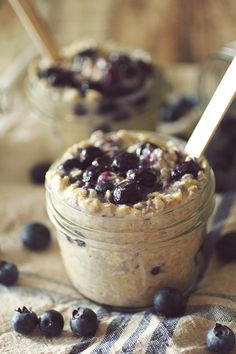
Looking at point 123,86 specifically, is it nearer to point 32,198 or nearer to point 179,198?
point 32,198

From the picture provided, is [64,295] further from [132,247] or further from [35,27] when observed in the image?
[35,27]

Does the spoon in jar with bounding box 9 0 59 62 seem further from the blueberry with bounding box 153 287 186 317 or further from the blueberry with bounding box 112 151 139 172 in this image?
the blueberry with bounding box 153 287 186 317

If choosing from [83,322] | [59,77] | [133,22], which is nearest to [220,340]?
[83,322]

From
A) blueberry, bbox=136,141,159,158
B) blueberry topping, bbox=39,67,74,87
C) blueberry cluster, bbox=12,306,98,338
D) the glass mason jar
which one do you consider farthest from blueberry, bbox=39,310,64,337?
blueberry topping, bbox=39,67,74,87

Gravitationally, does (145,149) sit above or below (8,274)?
above

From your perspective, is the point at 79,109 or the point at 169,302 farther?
the point at 79,109

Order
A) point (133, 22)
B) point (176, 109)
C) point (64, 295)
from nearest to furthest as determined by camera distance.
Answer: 1. point (64, 295)
2. point (176, 109)
3. point (133, 22)
